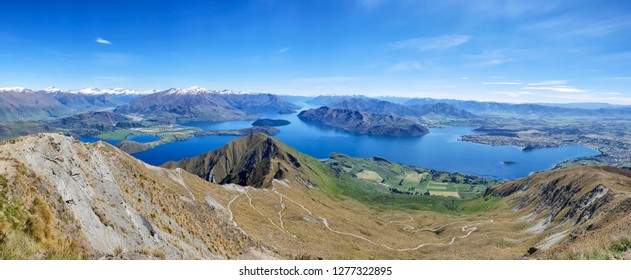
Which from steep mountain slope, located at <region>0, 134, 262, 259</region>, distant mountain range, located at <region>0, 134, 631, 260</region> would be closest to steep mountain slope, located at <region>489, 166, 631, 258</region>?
distant mountain range, located at <region>0, 134, 631, 260</region>

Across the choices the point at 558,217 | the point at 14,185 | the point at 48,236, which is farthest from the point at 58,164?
the point at 558,217

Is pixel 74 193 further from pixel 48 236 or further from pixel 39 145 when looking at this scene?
pixel 48 236

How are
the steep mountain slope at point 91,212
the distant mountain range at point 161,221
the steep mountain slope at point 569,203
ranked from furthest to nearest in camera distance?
1. the steep mountain slope at point 569,203
2. the distant mountain range at point 161,221
3. the steep mountain slope at point 91,212

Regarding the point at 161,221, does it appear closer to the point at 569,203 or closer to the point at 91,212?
the point at 91,212

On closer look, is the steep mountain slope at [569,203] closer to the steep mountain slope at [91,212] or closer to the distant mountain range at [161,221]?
the distant mountain range at [161,221]

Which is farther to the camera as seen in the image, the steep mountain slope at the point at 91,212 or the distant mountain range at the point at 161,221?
the distant mountain range at the point at 161,221

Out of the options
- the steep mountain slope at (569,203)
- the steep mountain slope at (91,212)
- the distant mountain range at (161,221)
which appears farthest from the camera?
the steep mountain slope at (569,203)

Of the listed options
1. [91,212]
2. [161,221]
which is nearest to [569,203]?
[161,221]

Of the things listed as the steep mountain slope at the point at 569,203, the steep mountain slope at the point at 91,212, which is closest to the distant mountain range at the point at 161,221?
the steep mountain slope at the point at 91,212
